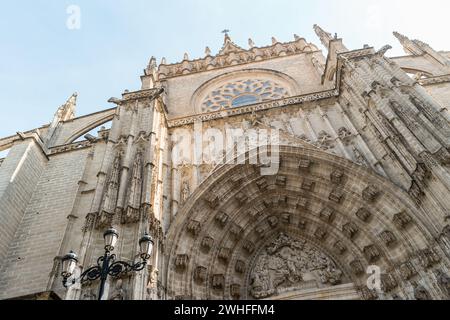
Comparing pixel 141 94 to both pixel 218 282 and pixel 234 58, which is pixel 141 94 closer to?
pixel 218 282

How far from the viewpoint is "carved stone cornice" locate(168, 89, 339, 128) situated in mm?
13688

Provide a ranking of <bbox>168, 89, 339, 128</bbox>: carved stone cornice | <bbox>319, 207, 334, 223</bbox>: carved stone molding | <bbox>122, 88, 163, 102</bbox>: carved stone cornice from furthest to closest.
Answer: <bbox>168, 89, 339, 128</bbox>: carved stone cornice, <bbox>122, 88, 163, 102</bbox>: carved stone cornice, <bbox>319, 207, 334, 223</bbox>: carved stone molding

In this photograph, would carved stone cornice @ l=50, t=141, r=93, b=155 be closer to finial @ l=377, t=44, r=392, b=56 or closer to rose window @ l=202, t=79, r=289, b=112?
rose window @ l=202, t=79, r=289, b=112

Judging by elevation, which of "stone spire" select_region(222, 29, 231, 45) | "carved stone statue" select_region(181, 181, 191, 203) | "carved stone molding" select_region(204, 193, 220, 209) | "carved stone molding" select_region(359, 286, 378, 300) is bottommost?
"carved stone molding" select_region(359, 286, 378, 300)

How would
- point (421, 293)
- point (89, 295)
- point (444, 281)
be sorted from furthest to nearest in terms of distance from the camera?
point (421, 293) → point (444, 281) → point (89, 295)

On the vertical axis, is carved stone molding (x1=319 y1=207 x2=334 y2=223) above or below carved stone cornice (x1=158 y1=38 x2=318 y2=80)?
below

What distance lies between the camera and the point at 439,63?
16062 millimetres

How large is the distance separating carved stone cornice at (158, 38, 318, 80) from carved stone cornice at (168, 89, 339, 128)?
20.5 ft

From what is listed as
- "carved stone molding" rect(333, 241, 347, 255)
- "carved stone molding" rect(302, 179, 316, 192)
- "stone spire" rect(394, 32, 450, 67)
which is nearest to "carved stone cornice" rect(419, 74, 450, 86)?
"stone spire" rect(394, 32, 450, 67)

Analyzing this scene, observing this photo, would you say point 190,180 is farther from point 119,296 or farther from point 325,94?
point 325,94

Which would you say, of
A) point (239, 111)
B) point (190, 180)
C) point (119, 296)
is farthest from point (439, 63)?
point (119, 296)

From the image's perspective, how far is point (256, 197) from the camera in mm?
11656

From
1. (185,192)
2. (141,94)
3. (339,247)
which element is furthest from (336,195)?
(141,94)

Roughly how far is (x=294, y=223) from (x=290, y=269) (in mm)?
1505
